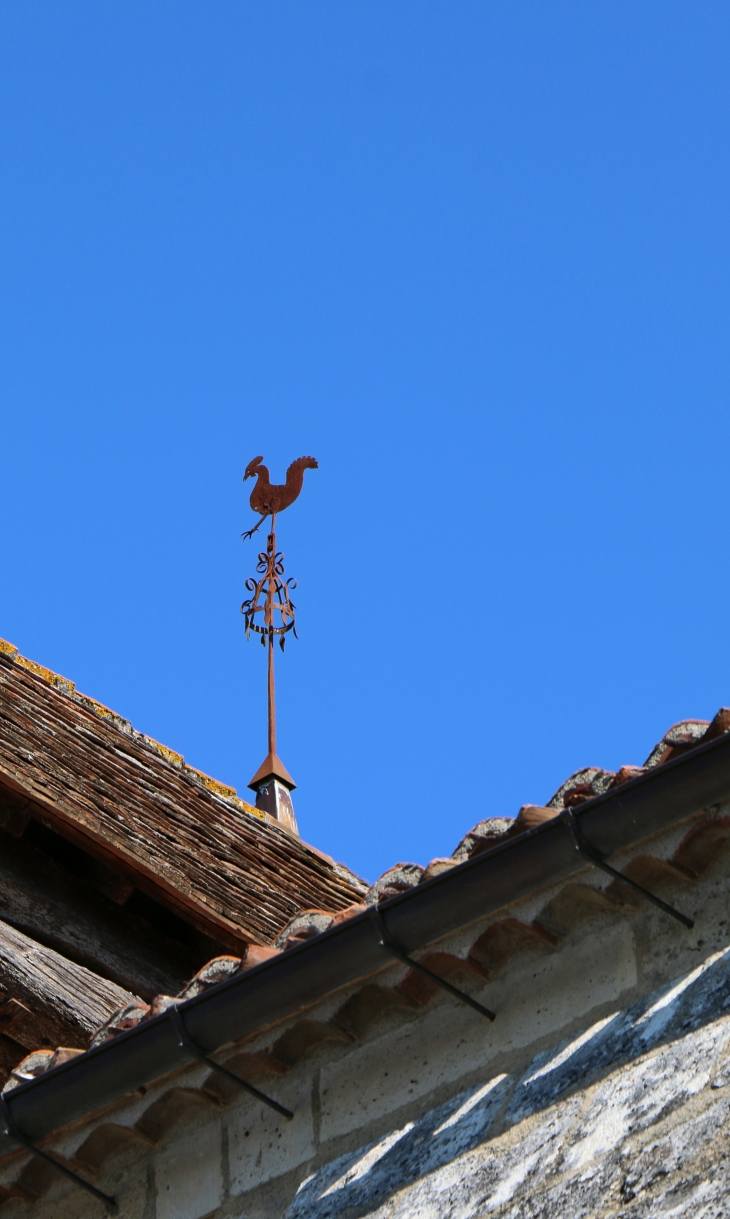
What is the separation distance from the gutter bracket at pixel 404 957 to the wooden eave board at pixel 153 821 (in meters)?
3.40

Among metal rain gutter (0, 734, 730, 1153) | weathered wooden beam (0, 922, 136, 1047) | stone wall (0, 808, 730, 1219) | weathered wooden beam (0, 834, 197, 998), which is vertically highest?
weathered wooden beam (0, 834, 197, 998)

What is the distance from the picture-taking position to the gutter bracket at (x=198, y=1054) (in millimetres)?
3984

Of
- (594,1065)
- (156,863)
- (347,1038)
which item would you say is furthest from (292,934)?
(156,863)

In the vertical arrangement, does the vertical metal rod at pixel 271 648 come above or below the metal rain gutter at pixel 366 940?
above

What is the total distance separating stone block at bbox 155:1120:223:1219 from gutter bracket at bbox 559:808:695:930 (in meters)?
1.24

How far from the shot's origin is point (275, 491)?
10.3m

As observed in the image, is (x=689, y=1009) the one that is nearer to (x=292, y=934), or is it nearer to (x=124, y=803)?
(x=292, y=934)

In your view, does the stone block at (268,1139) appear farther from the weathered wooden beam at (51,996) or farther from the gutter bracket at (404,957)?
the weathered wooden beam at (51,996)

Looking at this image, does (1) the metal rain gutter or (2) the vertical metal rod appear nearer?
(1) the metal rain gutter

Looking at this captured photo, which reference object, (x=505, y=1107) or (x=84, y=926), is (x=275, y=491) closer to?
(x=84, y=926)

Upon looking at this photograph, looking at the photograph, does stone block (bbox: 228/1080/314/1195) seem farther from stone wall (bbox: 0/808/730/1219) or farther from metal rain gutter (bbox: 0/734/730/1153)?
metal rain gutter (bbox: 0/734/730/1153)

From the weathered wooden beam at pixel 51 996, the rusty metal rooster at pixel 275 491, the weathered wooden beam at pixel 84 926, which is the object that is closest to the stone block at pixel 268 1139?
the weathered wooden beam at pixel 51 996

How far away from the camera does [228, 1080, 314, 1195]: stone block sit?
3.98 m

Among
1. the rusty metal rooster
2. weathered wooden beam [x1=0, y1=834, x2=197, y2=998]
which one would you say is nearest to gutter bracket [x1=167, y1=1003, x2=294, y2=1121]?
weathered wooden beam [x1=0, y1=834, x2=197, y2=998]
